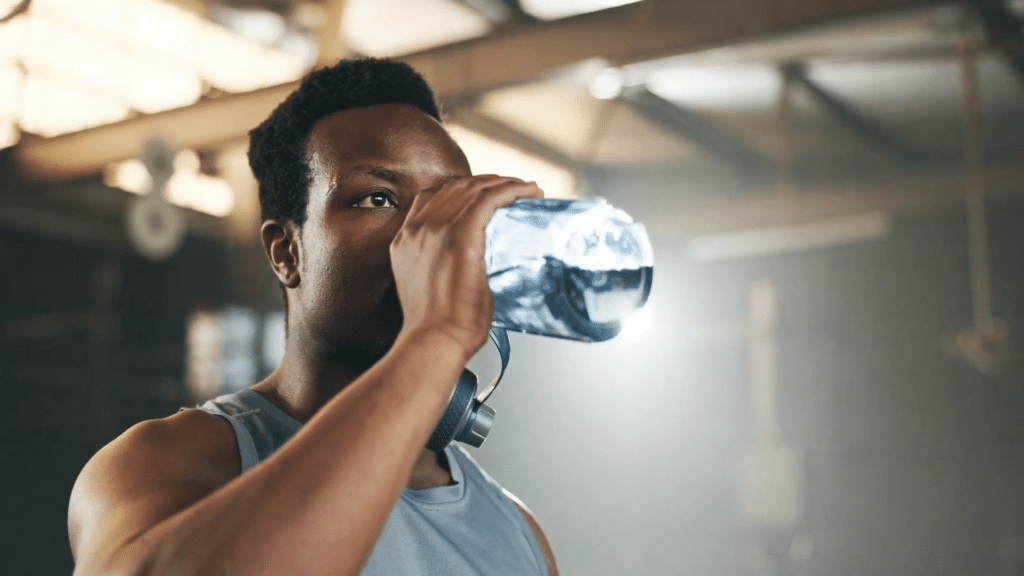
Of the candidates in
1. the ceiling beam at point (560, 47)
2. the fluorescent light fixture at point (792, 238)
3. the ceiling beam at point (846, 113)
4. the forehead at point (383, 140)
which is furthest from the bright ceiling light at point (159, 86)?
the forehead at point (383, 140)

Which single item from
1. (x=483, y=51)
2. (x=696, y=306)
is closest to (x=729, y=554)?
(x=696, y=306)

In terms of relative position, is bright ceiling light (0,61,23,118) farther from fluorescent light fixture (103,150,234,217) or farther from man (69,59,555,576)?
man (69,59,555,576)

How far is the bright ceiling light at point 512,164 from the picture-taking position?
2.48m

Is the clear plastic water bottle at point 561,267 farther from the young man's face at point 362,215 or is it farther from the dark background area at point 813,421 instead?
the dark background area at point 813,421

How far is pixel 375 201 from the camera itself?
74cm

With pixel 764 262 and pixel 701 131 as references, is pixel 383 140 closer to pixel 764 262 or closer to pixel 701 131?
pixel 764 262

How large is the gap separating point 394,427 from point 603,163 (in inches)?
82.1

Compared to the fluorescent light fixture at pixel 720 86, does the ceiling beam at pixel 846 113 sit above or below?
below

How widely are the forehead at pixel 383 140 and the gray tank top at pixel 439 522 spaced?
24cm

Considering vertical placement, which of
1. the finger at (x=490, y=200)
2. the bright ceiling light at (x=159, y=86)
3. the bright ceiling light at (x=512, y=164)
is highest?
the bright ceiling light at (x=159, y=86)

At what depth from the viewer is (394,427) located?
1.64ft

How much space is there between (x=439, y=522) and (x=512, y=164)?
73.6 inches

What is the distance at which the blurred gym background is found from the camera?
6.91ft

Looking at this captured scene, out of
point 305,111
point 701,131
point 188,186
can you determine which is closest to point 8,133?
point 188,186
